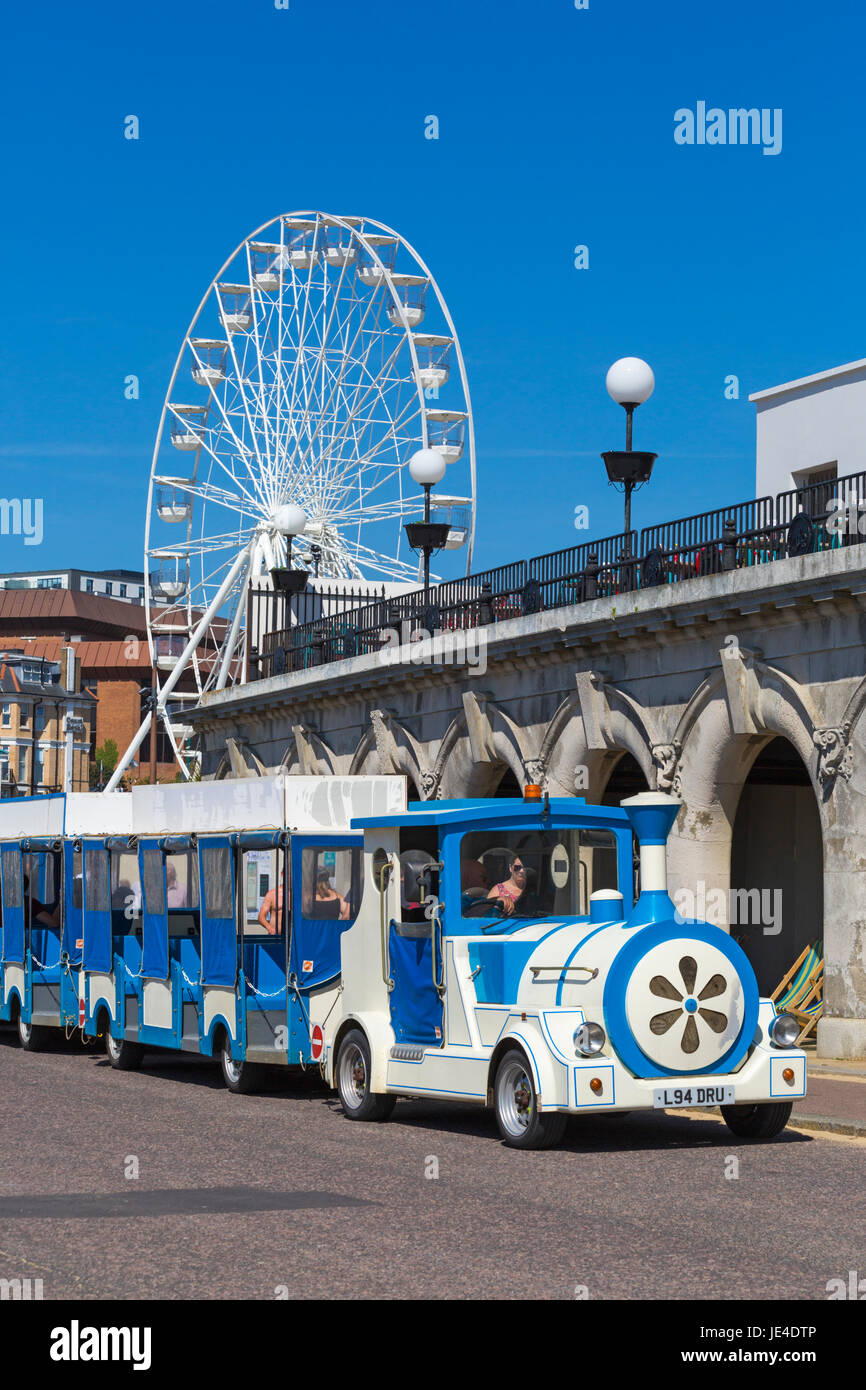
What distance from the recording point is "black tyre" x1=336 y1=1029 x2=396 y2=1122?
52.7ft

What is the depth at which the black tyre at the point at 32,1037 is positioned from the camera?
2530 centimetres

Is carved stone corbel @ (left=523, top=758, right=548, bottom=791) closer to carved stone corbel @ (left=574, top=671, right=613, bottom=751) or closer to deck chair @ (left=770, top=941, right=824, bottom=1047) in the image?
carved stone corbel @ (left=574, top=671, right=613, bottom=751)

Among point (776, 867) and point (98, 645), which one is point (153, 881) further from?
point (98, 645)

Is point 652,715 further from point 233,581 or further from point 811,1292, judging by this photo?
point 233,581

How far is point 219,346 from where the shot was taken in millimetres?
54469

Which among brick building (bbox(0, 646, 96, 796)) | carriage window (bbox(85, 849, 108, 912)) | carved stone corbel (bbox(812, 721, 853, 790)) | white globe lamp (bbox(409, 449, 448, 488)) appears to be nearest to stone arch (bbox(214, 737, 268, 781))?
white globe lamp (bbox(409, 449, 448, 488))

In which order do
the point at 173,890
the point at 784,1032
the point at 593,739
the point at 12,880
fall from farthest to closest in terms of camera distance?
the point at 593,739 < the point at 12,880 < the point at 173,890 < the point at 784,1032

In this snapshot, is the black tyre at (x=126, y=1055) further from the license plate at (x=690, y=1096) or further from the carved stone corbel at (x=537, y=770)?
the license plate at (x=690, y=1096)

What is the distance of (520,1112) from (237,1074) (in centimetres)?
573

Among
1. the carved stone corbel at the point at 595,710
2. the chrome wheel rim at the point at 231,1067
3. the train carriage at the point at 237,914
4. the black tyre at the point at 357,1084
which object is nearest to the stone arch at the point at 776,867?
the carved stone corbel at the point at 595,710

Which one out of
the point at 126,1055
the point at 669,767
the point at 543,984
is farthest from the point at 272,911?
the point at 669,767

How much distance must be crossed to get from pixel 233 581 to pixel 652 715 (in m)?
28.9

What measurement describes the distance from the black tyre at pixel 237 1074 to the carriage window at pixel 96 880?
4165mm

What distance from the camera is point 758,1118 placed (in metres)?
14.6
